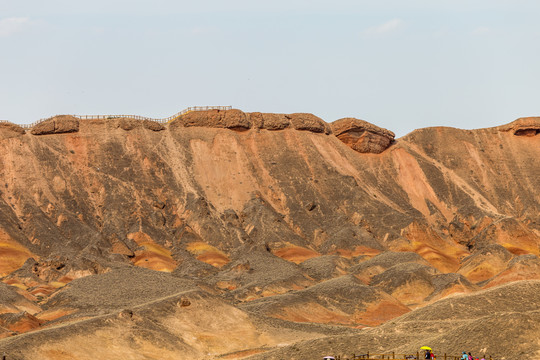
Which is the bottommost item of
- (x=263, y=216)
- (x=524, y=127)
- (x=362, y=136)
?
(x=263, y=216)

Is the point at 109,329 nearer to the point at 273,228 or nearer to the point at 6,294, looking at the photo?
the point at 6,294

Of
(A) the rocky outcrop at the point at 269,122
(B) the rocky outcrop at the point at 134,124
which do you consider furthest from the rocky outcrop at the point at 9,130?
(A) the rocky outcrop at the point at 269,122

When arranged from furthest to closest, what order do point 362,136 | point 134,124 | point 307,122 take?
point 362,136 < point 307,122 < point 134,124

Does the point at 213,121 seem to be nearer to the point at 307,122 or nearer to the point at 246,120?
the point at 246,120

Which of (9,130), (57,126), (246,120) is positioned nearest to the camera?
(9,130)

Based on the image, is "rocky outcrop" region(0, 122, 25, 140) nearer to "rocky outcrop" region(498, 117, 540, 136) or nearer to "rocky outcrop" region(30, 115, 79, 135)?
"rocky outcrop" region(30, 115, 79, 135)

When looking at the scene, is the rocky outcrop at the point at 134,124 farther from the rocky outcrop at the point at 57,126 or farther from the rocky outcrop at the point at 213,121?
the rocky outcrop at the point at 57,126

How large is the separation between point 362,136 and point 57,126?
132 ft

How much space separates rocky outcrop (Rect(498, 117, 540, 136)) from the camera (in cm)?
15475

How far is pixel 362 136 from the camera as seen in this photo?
482 ft

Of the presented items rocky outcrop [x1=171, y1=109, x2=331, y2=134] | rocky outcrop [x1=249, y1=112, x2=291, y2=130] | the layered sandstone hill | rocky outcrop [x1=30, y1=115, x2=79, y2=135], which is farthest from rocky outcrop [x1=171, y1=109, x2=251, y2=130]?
rocky outcrop [x1=30, y1=115, x2=79, y2=135]

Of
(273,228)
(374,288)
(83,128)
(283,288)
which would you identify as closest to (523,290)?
(374,288)

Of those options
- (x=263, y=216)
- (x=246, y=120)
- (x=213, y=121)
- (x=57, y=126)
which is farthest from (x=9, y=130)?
(x=263, y=216)

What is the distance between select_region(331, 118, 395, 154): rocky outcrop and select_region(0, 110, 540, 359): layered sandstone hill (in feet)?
0.63
